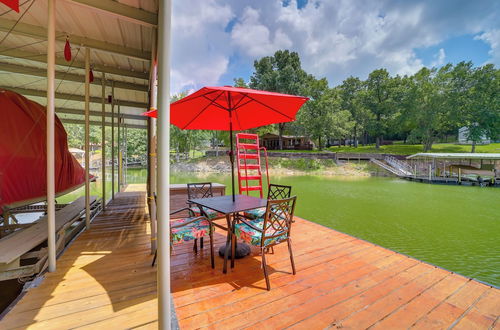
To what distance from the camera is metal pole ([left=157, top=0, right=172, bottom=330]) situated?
43.9 inches

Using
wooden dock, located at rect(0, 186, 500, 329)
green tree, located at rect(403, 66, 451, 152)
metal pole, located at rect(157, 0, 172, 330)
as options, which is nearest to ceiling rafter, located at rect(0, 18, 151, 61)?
metal pole, located at rect(157, 0, 172, 330)

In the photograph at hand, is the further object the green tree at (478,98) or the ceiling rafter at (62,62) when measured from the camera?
the green tree at (478,98)

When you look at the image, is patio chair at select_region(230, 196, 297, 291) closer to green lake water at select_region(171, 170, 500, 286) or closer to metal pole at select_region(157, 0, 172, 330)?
metal pole at select_region(157, 0, 172, 330)

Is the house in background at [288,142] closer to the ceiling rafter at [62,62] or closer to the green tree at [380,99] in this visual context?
the green tree at [380,99]

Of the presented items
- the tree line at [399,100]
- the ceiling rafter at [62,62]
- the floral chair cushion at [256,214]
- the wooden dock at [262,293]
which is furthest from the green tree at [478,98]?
the ceiling rafter at [62,62]

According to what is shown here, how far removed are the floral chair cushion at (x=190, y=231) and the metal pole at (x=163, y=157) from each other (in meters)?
1.14

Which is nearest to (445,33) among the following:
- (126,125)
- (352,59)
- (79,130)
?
(352,59)

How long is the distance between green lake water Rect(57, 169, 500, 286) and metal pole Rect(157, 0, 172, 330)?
530 centimetres

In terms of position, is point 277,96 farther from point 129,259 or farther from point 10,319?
point 10,319

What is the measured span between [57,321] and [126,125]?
8.16m

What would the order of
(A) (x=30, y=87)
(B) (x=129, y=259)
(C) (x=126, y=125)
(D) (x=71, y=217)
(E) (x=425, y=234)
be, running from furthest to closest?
(C) (x=126, y=125)
(E) (x=425, y=234)
(A) (x=30, y=87)
(D) (x=71, y=217)
(B) (x=129, y=259)

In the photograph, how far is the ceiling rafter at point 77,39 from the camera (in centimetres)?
264

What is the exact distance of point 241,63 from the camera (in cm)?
3416

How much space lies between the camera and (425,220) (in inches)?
282
